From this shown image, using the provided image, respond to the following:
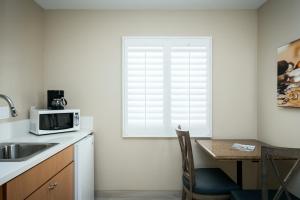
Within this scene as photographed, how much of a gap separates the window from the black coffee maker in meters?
0.72

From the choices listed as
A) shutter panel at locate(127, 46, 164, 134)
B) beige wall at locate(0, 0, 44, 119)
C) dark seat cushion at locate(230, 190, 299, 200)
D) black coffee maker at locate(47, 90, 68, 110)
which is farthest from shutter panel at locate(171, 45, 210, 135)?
beige wall at locate(0, 0, 44, 119)

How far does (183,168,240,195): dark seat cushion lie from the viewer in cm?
199

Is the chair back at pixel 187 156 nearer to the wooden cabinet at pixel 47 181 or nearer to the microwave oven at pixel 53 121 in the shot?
the wooden cabinet at pixel 47 181

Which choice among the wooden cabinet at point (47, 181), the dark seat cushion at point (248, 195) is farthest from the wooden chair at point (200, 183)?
the wooden cabinet at point (47, 181)

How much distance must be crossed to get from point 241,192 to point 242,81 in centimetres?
143

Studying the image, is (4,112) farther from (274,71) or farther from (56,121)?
(274,71)

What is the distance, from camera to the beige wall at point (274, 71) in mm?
2102

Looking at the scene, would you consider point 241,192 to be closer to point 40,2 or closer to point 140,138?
point 140,138

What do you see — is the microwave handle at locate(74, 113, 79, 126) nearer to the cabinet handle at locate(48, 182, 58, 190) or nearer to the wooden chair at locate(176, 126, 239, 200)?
the cabinet handle at locate(48, 182, 58, 190)

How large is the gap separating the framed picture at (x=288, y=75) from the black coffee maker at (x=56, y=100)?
2294 mm

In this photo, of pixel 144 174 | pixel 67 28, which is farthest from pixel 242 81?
pixel 67 28

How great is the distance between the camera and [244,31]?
2.82 m

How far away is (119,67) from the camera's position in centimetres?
281

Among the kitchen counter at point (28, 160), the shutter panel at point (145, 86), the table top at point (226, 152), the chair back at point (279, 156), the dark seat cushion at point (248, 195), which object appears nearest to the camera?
the kitchen counter at point (28, 160)
